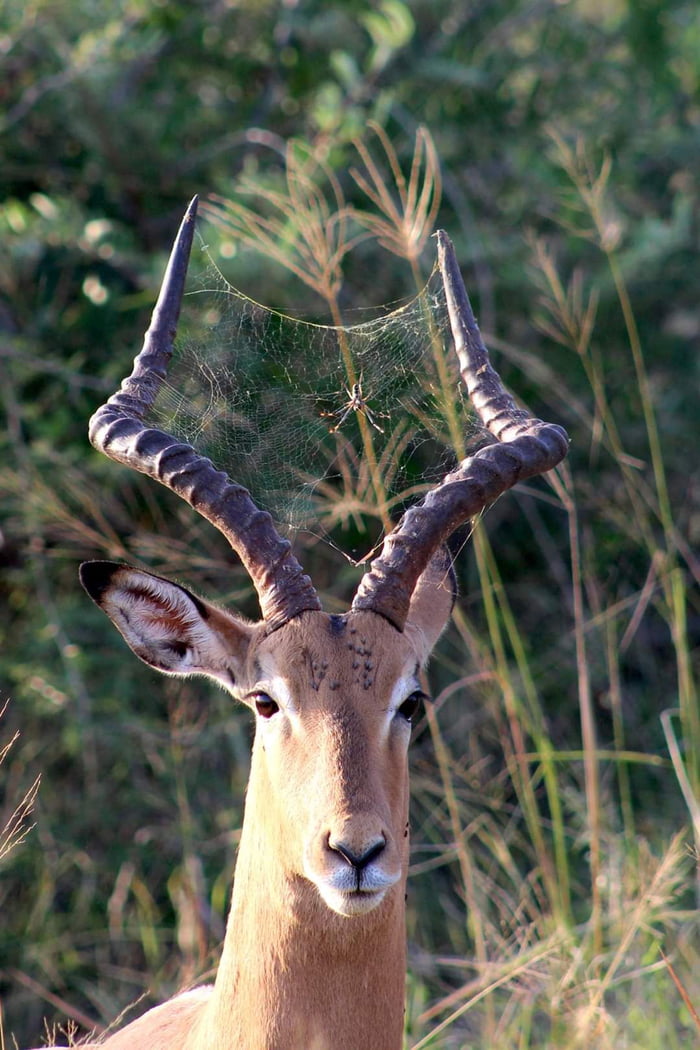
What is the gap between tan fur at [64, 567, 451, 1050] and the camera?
3371mm

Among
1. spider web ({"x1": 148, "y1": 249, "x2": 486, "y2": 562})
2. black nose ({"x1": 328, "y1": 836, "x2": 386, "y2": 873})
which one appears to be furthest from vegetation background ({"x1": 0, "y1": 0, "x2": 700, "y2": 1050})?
black nose ({"x1": 328, "y1": 836, "x2": 386, "y2": 873})

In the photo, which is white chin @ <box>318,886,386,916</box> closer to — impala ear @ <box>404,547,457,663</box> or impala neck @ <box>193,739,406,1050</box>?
impala neck @ <box>193,739,406,1050</box>

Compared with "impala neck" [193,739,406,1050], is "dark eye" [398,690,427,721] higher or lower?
higher

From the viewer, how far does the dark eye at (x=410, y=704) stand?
377cm

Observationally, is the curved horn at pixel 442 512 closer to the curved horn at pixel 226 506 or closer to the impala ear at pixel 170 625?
the curved horn at pixel 226 506

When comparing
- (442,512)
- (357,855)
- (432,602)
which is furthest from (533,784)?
(357,855)

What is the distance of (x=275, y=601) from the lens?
383 cm

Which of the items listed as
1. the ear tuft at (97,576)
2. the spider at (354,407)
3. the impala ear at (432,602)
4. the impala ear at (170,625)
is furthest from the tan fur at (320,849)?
the spider at (354,407)

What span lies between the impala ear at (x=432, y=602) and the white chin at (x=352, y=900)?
3.32 feet

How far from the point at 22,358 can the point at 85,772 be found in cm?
242

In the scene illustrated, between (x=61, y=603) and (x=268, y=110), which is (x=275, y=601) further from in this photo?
(x=268, y=110)

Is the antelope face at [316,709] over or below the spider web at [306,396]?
below

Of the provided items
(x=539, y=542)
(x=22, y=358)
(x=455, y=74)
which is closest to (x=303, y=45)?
(x=455, y=74)

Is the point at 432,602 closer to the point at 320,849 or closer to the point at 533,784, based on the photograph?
the point at 320,849
